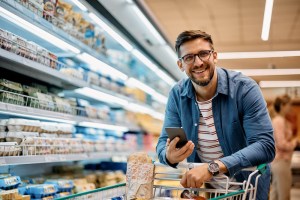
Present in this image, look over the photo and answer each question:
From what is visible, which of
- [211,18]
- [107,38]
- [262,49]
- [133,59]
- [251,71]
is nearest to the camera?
[107,38]

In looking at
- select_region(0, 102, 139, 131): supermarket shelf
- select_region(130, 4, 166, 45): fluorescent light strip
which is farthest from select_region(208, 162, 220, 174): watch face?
select_region(130, 4, 166, 45): fluorescent light strip

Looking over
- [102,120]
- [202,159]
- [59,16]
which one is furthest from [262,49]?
[202,159]

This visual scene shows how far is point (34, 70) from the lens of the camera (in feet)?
11.2

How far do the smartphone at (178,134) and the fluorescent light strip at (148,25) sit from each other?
11.6ft

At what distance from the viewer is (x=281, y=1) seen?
6.49 meters

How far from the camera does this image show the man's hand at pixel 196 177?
1726 millimetres

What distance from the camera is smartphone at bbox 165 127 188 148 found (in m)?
1.73

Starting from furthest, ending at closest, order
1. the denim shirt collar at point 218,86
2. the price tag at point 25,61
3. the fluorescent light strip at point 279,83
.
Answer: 1. the fluorescent light strip at point 279,83
2. the price tag at point 25,61
3. the denim shirt collar at point 218,86

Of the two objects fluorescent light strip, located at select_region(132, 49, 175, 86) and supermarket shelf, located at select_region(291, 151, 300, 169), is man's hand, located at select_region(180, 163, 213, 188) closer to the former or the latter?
fluorescent light strip, located at select_region(132, 49, 175, 86)

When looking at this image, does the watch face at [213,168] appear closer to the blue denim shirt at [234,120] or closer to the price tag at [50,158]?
the blue denim shirt at [234,120]

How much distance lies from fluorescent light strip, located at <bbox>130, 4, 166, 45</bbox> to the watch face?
3627 mm

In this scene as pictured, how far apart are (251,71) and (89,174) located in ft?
30.7

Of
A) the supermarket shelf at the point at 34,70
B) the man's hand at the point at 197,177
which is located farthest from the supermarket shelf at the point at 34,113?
the man's hand at the point at 197,177

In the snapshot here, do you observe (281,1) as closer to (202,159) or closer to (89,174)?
(89,174)
